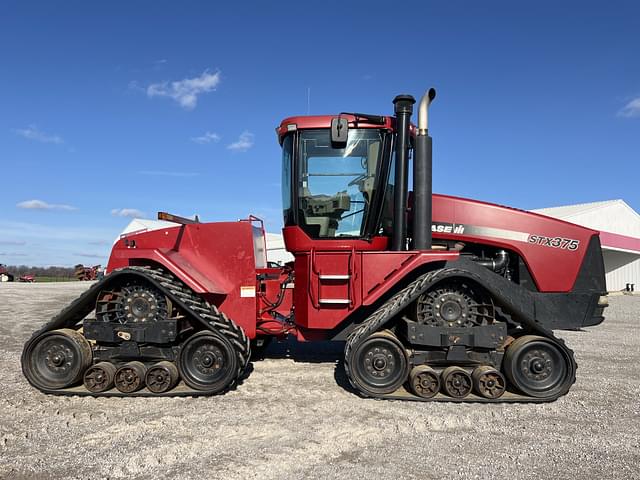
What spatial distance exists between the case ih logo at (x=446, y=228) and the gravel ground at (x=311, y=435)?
6.88 ft

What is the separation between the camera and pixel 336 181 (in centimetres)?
547

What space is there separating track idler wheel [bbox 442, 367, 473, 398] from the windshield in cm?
190

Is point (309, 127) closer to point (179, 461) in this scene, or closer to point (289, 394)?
point (289, 394)

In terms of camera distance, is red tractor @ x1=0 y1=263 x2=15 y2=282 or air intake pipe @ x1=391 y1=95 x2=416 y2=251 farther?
red tractor @ x1=0 y1=263 x2=15 y2=282

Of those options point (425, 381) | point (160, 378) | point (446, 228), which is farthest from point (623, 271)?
point (160, 378)

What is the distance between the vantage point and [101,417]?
14.5 feet

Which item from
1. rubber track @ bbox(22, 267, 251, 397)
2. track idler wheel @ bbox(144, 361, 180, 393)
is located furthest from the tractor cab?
track idler wheel @ bbox(144, 361, 180, 393)

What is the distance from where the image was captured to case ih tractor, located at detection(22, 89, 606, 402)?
493 centimetres

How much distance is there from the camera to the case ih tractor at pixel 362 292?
493 cm

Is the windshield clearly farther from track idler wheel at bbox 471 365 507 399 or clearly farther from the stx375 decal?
track idler wheel at bbox 471 365 507 399

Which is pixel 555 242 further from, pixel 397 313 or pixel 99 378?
pixel 99 378

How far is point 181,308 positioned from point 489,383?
362 centimetres

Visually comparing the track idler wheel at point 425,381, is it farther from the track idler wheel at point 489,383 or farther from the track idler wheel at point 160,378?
the track idler wheel at point 160,378

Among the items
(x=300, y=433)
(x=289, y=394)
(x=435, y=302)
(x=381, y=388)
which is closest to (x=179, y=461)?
(x=300, y=433)
